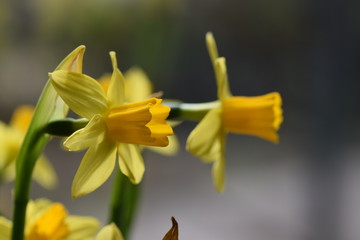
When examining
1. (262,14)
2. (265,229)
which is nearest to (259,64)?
(262,14)

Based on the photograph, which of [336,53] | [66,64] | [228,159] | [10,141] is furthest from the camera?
[228,159]

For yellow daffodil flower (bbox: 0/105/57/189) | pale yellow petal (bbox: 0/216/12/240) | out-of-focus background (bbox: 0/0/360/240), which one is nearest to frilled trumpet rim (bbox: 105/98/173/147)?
pale yellow petal (bbox: 0/216/12/240)

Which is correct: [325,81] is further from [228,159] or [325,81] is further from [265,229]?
[228,159]

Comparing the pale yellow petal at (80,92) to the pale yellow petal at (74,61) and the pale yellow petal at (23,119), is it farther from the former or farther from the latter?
the pale yellow petal at (23,119)

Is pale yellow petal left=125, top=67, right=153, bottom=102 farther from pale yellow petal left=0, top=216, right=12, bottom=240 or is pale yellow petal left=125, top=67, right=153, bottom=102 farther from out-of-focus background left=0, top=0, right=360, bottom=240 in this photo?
out-of-focus background left=0, top=0, right=360, bottom=240

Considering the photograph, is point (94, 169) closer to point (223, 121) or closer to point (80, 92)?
point (80, 92)
